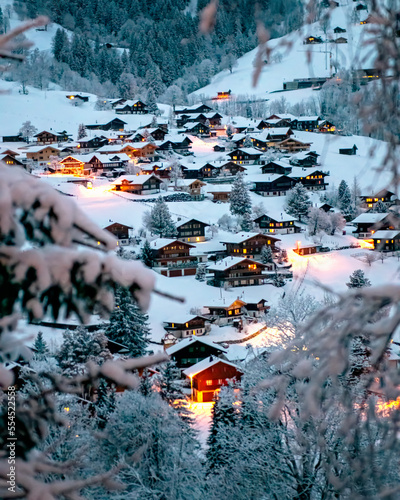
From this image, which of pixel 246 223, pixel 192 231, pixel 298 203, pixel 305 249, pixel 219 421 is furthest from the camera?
pixel 298 203

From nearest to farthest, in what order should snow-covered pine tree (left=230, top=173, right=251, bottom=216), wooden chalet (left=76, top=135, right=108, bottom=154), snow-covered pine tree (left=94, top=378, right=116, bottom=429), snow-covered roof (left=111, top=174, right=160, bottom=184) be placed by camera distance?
snow-covered pine tree (left=94, top=378, right=116, bottom=429) → snow-covered pine tree (left=230, top=173, right=251, bottom=216) → snow-covered roof (left=111, top=174, right=160, bottom=184) → wooden chalet (left=76, top=135, right=108, bottom=154)

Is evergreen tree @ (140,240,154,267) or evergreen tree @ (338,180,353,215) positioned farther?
evergreen tree @ (338,180,353,215)

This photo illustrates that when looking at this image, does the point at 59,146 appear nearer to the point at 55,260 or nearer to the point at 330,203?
the point at 330,203

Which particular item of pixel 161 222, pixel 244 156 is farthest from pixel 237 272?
pixel 244 156

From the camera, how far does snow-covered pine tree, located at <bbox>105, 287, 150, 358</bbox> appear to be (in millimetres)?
17820

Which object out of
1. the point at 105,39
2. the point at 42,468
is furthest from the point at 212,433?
the point at 105,39

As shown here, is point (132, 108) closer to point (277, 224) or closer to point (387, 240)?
point (277, 224)

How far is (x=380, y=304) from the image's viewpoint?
60.9 inches

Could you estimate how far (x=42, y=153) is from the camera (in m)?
44.4

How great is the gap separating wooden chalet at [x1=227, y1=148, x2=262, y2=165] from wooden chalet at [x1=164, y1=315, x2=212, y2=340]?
26018mm

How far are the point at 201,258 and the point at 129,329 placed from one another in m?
10.2

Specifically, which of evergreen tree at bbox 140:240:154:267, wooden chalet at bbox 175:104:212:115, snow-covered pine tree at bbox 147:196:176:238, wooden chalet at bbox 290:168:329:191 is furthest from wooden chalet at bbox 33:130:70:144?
evergreen tree at bbox 140:240:154:267

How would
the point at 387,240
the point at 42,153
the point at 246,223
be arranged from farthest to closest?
the point at 42,153 → the point at 246,223 → the point at 387,240

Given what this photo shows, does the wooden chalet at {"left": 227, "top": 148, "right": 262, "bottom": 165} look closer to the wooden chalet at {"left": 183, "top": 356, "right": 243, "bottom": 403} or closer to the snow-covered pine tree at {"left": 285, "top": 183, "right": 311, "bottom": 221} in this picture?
the snow-covered pine tree at {"left": 285, "top": 183, "right": 311, "bottom": 221}
